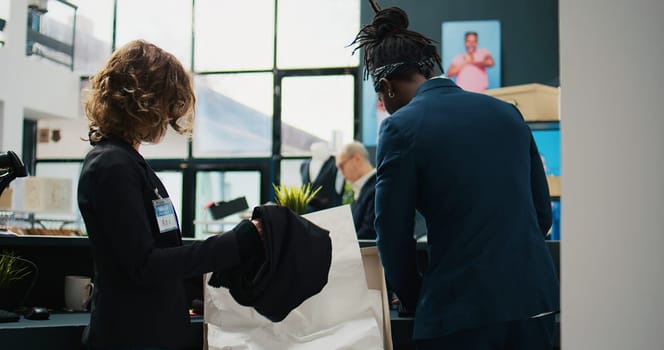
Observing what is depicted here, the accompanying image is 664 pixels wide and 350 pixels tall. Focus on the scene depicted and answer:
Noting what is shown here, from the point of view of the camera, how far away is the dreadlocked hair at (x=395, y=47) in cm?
156

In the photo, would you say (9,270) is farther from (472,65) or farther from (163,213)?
(472,65)

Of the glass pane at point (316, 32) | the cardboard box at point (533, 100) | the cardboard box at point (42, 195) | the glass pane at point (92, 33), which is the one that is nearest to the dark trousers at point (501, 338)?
the cardboard box at point (533, 100)

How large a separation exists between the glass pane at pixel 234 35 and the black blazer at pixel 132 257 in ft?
22.1

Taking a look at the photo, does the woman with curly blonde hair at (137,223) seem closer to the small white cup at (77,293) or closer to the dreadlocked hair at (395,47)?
the dreadlocked hair at (395,47)

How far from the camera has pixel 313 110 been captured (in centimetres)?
760

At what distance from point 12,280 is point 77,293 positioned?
0.18m

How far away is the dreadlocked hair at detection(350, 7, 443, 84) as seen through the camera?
61.6 inches

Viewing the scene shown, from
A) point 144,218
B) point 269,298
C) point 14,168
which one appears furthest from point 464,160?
point 14,168

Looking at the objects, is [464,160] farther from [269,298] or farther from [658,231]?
[658,231]

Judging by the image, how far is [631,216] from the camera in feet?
2.23

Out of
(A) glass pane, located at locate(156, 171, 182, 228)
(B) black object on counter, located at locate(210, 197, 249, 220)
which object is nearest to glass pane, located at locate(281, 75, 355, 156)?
(A) glass pane, located at locate(156, 171, 182, 228)

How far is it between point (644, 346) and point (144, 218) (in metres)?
0.76

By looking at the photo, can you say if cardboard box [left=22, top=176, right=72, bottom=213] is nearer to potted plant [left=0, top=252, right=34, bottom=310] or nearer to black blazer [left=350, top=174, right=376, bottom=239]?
black blazer [left=350, top=174, right=376, bottom=239]

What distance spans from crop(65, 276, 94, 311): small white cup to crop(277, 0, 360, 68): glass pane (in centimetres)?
580
